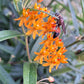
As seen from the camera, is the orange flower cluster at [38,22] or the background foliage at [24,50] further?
the background foliage at [24,50]

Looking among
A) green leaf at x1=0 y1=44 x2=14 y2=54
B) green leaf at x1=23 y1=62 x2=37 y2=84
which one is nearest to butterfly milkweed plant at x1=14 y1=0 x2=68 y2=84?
green leaf at x1=23 y1=62 x2=37 y2=84

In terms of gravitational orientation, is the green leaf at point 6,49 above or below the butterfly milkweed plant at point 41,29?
below

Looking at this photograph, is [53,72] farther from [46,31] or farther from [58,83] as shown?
[46,31]

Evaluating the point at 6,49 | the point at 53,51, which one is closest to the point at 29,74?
the point at 53,51

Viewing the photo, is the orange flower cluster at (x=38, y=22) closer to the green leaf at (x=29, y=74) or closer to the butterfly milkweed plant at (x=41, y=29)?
the butterfly milkweed plant at (x=41, y=29)

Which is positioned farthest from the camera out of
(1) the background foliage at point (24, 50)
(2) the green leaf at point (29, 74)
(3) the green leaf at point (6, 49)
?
(3) the green leaf at point (6, 49)

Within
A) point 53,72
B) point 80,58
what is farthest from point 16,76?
point 80,58

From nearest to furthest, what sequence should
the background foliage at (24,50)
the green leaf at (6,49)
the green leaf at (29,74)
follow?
the green leaf at (29,74) → the background foliage at (24,50) → the green leaf at (6,49)

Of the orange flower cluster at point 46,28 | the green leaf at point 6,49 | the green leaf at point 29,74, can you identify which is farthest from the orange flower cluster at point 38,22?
the green leaf at point 6,49
